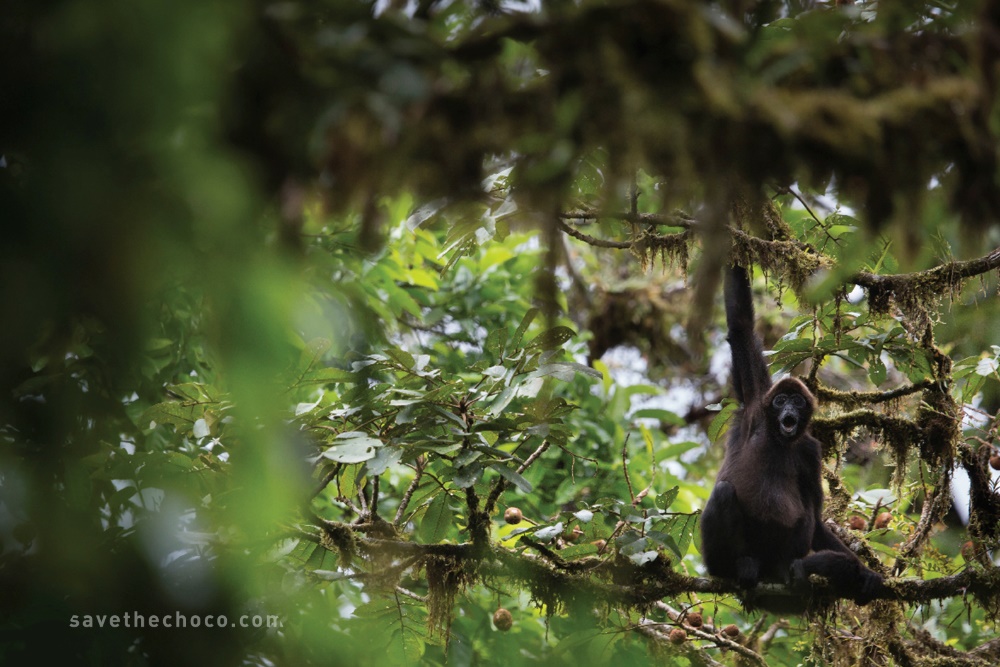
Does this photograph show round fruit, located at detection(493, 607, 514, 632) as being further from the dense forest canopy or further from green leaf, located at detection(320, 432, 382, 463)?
the dense forest canopy

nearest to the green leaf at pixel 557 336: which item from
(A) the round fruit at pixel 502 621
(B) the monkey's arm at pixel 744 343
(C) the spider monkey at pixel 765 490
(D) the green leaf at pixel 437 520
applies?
(D) the green leaf at pixel 437 520

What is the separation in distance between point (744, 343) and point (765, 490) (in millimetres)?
1087

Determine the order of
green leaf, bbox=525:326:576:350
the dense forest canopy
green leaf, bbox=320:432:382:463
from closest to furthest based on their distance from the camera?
the dense forest canopy < green leaf, bbox=320:432:382:463 < green leaf, bbox=525:326:576:350

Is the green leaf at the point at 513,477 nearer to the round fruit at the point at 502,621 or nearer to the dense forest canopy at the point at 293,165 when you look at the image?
the dense forest canopy at the point at 293,165

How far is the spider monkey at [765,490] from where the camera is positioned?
16.6 ft

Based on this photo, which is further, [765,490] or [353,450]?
[765,490]

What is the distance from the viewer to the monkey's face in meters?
5.45

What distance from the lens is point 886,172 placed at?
1505mm

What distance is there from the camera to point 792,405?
17.9ft

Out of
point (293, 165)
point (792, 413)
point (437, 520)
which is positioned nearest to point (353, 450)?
point (437, 520)

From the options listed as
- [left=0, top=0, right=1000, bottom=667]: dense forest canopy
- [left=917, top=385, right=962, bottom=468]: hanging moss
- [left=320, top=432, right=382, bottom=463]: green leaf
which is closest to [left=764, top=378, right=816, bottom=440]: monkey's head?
[left=917, top=385, right=962, bottom=468]: hanging moss

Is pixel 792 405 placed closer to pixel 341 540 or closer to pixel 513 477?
pixel 513 477

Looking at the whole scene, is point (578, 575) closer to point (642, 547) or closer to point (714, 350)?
point (642, 547)

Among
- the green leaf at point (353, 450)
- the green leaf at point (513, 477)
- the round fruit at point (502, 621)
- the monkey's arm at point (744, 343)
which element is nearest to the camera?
the green leaf at point (353, 450)
